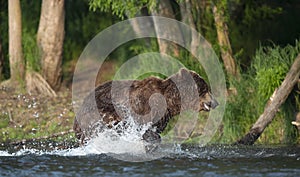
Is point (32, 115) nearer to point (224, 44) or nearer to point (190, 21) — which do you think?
point (190, 21)

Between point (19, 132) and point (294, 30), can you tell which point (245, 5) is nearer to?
point (294, 30)

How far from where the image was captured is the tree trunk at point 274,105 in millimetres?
13203

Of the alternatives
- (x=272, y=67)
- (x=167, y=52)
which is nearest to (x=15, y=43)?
(x=167, y=52)

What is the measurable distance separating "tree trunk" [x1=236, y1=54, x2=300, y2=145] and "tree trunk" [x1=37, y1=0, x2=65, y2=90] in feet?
21.0

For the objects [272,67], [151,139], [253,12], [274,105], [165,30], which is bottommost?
[151,139]

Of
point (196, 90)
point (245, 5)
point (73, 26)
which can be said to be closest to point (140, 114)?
point (196, 90)

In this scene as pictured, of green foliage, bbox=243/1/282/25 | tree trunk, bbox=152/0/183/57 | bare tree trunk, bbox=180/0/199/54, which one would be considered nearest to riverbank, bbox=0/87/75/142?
tree trunk, bbox=152/0/183/57

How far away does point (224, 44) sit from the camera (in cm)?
1572

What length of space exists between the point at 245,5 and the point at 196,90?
6.89m

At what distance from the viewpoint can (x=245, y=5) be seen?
1900 cm

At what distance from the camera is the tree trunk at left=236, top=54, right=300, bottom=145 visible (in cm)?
1320

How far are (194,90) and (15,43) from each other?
7090 millimetres

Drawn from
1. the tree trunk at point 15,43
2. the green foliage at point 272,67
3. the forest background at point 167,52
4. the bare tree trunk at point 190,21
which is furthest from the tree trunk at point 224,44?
the tree trunk at point 15,43

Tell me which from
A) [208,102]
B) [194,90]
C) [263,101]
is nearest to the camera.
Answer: [194,90]
